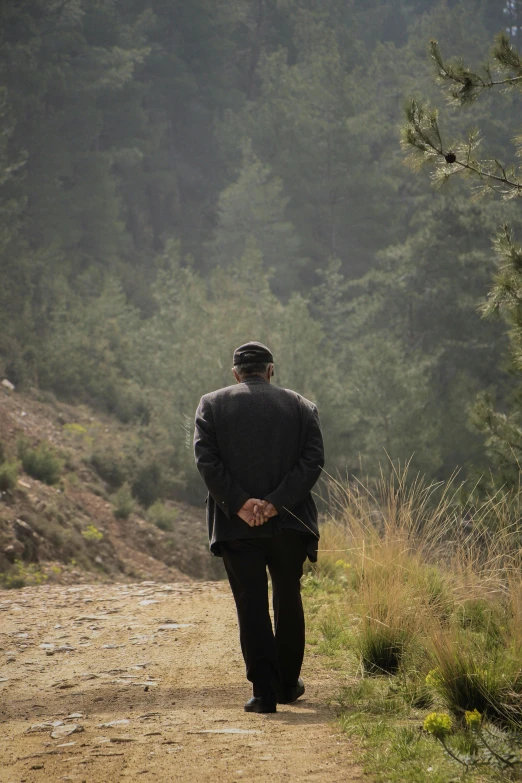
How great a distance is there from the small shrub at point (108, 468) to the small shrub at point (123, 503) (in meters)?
0.92

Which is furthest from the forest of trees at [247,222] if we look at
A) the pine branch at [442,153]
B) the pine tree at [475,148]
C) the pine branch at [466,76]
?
the pine branch at [466,76]

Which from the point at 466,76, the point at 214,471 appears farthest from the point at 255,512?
the point at 466,76

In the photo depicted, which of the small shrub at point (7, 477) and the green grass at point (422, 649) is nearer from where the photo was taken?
the green grass at point (422, 649)

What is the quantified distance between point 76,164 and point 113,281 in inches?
276

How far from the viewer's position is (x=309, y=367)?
22.7 m

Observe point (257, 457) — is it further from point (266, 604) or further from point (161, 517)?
point (161, 517)

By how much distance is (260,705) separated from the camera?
417 centimetres

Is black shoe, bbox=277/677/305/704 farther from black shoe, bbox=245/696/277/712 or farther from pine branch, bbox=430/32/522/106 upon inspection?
pine branch, bbox=430/32/522/106

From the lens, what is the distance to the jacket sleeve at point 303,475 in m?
4.18

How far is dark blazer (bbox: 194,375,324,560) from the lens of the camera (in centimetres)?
420

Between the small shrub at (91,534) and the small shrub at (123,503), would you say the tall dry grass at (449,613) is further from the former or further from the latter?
the small shrub at (123,503)

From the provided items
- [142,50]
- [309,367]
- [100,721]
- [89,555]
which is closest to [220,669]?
[100,721]

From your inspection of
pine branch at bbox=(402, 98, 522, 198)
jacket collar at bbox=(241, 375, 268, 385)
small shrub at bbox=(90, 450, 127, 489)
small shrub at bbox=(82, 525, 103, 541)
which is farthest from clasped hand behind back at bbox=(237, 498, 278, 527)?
small shrub at bbox=(90, 450, 127, 489)

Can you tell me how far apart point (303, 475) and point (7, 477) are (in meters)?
11.9
